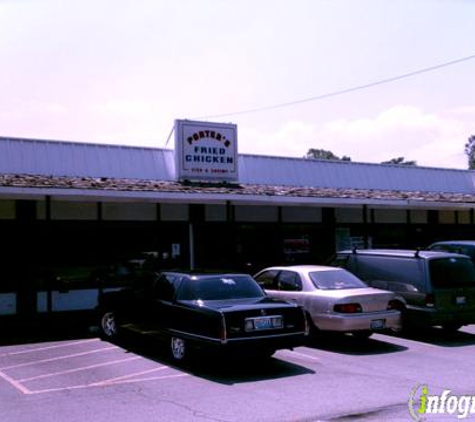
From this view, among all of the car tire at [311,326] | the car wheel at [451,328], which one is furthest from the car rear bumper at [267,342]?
the car wheel at [451,328]

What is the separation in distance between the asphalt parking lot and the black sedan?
431 mm

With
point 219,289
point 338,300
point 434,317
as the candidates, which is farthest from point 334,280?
point 219,289

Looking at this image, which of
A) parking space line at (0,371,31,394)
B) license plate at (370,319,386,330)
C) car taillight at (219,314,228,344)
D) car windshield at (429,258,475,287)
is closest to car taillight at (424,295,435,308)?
car windshield at (429,258,475,287)

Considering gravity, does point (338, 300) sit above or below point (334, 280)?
below

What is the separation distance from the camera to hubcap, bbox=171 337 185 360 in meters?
9.87

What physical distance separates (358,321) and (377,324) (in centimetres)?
48

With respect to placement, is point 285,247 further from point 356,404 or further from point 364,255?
point 356,404

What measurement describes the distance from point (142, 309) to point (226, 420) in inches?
178

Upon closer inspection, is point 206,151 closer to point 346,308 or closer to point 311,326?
point 311,326

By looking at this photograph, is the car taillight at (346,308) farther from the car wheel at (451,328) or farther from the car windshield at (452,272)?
the car wheel at (451,328)

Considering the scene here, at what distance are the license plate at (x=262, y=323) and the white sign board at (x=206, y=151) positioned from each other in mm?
8814

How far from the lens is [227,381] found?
880 cm

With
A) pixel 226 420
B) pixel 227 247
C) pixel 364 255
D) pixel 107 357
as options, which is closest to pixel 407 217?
pixel 227 247

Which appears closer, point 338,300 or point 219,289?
point 219,289
